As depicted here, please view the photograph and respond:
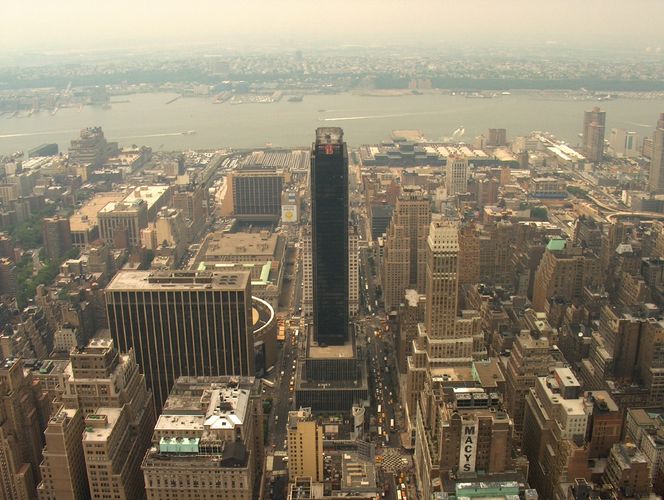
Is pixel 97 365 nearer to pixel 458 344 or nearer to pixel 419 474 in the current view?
pixel 419 474

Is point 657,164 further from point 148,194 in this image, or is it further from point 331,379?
point 148,194

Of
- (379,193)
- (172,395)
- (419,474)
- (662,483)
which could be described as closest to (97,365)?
(172,395)

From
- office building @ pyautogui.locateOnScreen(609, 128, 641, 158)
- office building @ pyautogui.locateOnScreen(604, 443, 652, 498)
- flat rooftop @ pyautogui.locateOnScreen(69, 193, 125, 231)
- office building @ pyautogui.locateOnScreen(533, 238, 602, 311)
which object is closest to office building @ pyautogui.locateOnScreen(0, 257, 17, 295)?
flat rooftop @ pyautogui.locateOnScreen(69, 193, 125, 231)

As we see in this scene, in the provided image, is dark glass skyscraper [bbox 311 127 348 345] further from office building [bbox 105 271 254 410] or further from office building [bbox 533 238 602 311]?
office building [bbox 533 238 602 311]

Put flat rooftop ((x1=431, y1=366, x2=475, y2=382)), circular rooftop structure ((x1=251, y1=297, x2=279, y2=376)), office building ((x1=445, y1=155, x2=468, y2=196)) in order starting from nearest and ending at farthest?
flat rooftop ((x1=431, y1=366, x2=475, y2=382)) < circular rooftop structure ((x1=251, y1=297, x2=279, y2=376)) < office building ((x1=445, y1=155, x2=468, y2=196))

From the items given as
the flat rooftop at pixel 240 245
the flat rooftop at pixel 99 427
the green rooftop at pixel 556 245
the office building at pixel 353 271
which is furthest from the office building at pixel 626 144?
the flat rooftop at pixel 99 427
